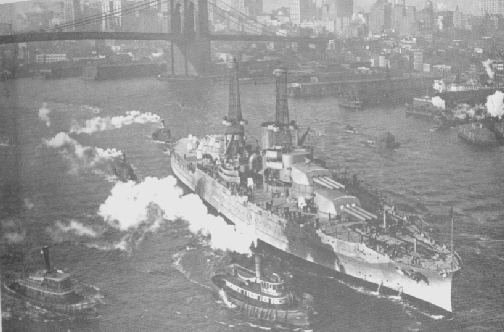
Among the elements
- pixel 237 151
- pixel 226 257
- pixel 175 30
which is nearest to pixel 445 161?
pixel 237 151

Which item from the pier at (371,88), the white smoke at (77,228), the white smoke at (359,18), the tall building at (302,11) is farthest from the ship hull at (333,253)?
the white smoke at (359,18)

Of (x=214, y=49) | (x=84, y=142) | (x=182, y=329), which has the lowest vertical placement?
(x=182, y=329)

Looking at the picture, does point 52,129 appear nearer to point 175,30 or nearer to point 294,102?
point 294,102

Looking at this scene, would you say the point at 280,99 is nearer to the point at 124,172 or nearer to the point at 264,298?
the point at 124,172

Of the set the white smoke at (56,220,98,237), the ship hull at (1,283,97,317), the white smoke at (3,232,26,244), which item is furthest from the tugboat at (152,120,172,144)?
the ship hull at (1,283,97,317)

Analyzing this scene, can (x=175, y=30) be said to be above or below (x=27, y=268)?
above

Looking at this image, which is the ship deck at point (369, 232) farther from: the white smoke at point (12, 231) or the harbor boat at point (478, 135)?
the harbor boat at point (478, 135)
